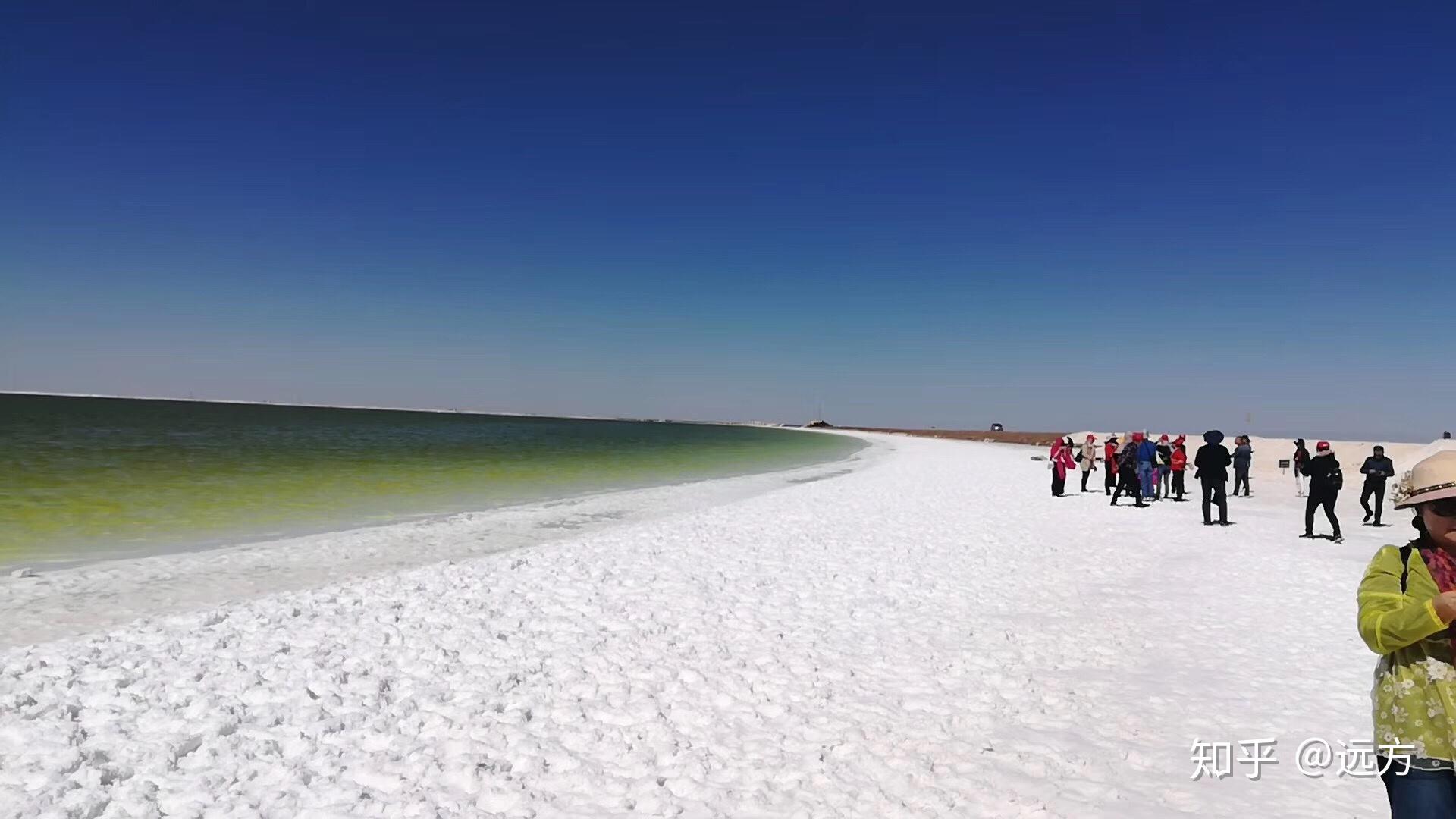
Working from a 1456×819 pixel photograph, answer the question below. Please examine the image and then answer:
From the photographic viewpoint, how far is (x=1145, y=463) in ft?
68.0

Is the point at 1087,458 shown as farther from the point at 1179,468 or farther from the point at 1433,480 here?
the point at 1433,480

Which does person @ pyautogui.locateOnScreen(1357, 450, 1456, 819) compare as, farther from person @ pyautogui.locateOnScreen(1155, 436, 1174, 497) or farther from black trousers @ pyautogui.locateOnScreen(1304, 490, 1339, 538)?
person @ pyautogui.locateOnScreen(1155, 436, 1174, 497)

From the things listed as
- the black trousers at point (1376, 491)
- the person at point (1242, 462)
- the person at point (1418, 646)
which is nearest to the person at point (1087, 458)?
the person at point (1242, 462)

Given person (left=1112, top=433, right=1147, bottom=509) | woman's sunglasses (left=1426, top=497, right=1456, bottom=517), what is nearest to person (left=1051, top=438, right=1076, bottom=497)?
person (left=1112, top=433, right=1147, bottom=509)

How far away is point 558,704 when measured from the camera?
19.0 ft

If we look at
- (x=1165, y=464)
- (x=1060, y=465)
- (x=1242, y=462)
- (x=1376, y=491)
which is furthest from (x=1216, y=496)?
(x=1242, y=462)

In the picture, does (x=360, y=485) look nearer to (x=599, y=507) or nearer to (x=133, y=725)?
(x=599, y=507)

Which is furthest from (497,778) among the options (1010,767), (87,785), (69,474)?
(69,474)

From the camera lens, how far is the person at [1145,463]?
20.8 metres

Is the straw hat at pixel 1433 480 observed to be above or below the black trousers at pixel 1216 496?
above

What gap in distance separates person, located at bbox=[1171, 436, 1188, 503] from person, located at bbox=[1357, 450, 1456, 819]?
22252mm

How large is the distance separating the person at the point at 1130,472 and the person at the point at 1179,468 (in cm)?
147

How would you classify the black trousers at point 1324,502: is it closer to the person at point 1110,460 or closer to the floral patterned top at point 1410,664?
the person at point 1110,460

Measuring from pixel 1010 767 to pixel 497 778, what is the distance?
3351 mm
